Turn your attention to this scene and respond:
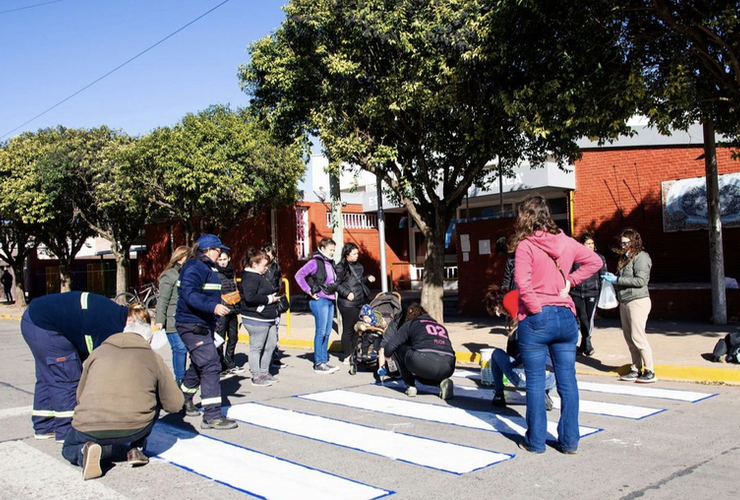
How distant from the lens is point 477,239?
694 inches

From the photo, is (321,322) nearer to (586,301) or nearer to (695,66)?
(586,301)

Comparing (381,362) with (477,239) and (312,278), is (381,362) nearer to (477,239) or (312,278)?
(312,278)

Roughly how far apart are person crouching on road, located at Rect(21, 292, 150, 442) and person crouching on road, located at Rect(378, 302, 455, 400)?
3.30 m

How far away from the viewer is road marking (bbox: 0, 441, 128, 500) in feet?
15.6

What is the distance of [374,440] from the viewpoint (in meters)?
6.08

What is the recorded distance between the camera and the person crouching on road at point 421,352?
7715 millimetres

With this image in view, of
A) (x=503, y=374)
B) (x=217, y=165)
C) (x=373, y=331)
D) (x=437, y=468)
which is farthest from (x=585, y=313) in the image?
(x=217, y=165)

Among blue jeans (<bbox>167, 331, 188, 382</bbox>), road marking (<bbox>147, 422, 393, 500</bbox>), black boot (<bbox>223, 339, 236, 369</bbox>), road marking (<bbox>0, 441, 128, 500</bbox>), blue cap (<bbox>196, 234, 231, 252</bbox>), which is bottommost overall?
road marking (<bbox>147, 422, 393, 500</bbox>)

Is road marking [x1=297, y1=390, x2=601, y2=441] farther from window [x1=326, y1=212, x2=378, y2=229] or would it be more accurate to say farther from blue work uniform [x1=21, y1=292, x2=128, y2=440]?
window [x1=326, y1=212, x2=378, y2=229]

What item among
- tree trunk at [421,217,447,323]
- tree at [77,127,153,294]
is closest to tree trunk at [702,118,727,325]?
tree trunk at [421,217,447,323]

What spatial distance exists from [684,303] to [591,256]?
32.4 ft

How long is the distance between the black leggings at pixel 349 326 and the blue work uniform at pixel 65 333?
15.3 feet

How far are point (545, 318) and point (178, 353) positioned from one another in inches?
179

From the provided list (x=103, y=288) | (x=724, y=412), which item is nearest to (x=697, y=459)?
(x=724, y=412)
